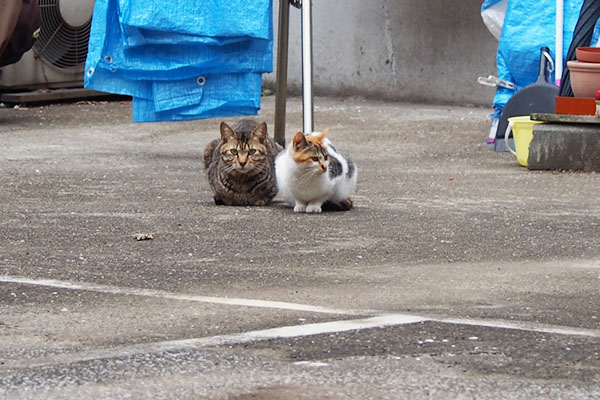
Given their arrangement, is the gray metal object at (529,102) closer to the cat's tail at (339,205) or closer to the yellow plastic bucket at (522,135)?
the yellow plastic bucket at (522,135)

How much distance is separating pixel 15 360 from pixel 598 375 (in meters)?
1.68

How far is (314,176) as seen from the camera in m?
6.06

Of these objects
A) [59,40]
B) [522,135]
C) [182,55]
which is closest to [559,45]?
[522,135]

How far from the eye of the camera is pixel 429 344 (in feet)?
11.8

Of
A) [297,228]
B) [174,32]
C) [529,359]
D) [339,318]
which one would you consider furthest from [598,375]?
[174,32]

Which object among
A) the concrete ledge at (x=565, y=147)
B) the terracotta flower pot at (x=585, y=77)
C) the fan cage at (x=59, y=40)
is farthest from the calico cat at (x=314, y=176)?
the fan cage at (x=59, y=40)

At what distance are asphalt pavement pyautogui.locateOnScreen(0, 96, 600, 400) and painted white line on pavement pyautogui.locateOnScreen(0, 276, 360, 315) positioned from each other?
0.04 feet

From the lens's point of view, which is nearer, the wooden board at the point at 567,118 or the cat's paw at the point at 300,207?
the cat's paw at the point at 300,207

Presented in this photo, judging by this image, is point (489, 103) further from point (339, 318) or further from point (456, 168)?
point (339, 318)

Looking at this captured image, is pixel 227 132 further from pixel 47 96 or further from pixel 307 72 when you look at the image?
pixel 47 96

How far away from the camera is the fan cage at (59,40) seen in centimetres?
1223

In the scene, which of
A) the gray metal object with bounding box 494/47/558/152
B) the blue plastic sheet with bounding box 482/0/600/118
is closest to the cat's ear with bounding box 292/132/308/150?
the gray metal object with bounding box 494/47/558/152

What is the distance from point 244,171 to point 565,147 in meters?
2.57

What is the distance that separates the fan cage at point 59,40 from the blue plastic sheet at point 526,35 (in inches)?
190
